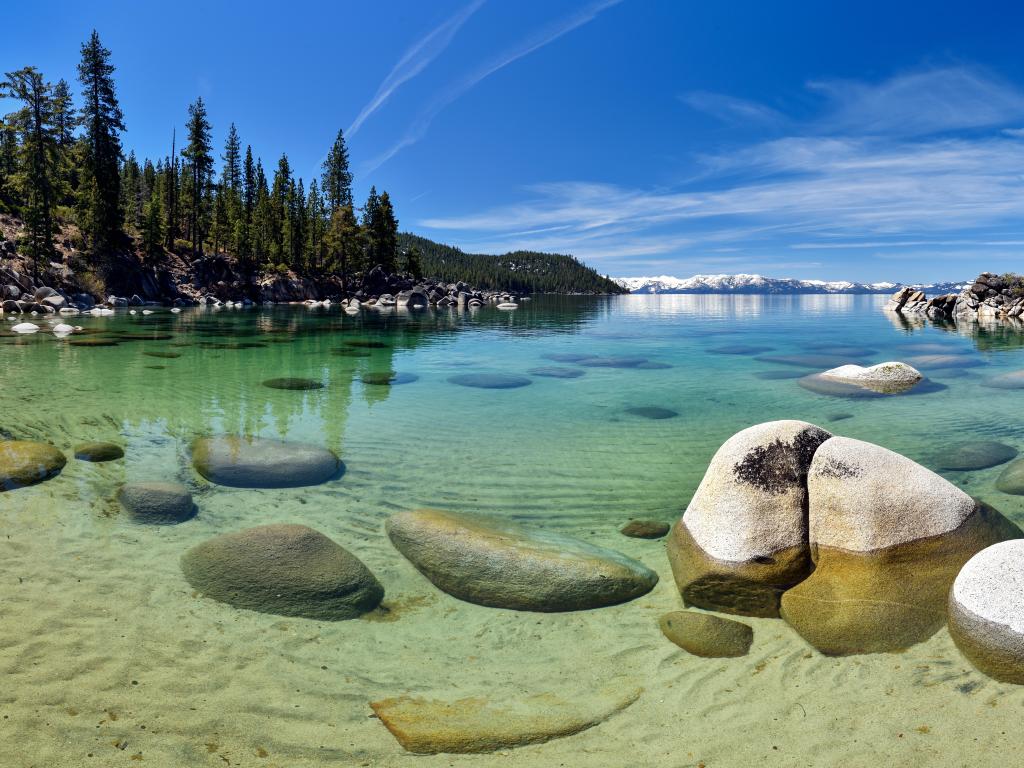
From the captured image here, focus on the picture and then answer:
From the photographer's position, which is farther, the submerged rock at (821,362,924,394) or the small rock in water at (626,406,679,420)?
the submerged rock at (821,362,924,394)

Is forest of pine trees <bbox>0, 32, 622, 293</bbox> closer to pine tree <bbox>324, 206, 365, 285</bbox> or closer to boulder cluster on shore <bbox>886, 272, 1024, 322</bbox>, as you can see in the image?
pine tree <bbox>324, 206, 365, 285</bbox>

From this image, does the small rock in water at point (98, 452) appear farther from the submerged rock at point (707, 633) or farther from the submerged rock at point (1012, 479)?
the submerged rock at point (1012, 479)

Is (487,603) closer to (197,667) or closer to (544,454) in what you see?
(197,667)

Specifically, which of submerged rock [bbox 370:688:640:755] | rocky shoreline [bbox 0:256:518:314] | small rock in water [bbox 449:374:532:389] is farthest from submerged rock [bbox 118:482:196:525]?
rocky shoreline [bbox 0:256:518:314]

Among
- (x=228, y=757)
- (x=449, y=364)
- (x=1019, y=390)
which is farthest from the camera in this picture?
(x=449, y=364)

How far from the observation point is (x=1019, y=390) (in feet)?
61.8

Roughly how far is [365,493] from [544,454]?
3.95m

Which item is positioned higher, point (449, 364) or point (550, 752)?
point (449, 364)

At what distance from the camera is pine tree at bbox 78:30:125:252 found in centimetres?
6525

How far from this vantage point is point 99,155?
2773 inches

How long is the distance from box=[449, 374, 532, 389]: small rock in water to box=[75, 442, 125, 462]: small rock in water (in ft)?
36.0

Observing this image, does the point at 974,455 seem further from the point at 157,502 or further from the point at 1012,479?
the point at 157,502

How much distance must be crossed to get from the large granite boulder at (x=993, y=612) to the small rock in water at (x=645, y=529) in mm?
3307

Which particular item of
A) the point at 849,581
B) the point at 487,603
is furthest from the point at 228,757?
the point at 849,581
